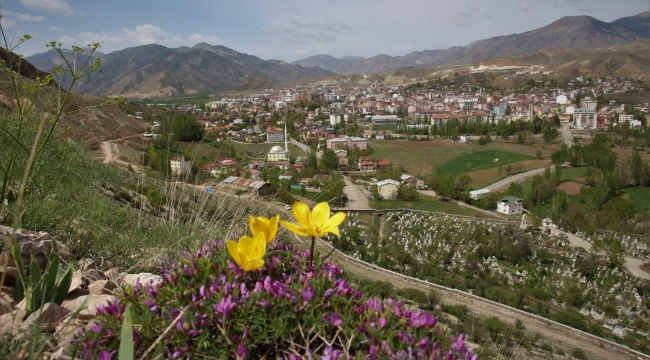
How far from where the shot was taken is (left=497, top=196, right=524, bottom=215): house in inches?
779

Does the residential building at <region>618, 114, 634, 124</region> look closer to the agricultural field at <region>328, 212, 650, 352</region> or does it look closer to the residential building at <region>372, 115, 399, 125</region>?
the residential building at <region>372, 115, 399, 125</region>

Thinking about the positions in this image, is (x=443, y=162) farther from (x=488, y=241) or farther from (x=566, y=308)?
(x=566, y=308)

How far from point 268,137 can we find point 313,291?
33930 millimetres

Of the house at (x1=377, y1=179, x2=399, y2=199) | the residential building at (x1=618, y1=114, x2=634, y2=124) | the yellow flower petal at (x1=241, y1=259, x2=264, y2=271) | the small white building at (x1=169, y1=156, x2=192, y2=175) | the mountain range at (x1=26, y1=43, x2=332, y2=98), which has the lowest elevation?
the house at (x1=377, y1=179, x2=399, y2=199)

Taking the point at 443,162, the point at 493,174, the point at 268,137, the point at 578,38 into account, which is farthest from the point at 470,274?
the point at 578,38

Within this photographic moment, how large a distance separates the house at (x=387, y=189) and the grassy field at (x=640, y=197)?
981cm

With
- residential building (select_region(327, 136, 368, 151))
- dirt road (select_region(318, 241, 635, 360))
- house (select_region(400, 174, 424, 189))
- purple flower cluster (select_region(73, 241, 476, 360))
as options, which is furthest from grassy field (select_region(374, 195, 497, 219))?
purple flower cluster (select_region(73, 241, 476, 360))

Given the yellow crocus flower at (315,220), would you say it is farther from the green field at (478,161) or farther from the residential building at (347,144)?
the residential building at (347,144)

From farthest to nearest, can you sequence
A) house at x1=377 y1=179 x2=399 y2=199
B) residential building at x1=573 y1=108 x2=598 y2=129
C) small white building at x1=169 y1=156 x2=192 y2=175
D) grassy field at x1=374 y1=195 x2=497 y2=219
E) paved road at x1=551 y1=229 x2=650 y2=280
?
residential building at x1=573 y1=108 x2=598 y2=129 → house at x1=377 y1=179 x2=399 y2=199 → grassy field at x1=374 y1=195 x2=497 y2=219 → paved road at x1=551 y1=229 x2=650 y2=280 → small white building at x1=169 y1=156 x2=192 y2=175

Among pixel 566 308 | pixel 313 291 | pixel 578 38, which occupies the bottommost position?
pixel 566 308

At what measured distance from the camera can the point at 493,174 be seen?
2562cm

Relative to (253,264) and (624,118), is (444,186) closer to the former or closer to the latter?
(253,264)

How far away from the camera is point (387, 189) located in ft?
71.8

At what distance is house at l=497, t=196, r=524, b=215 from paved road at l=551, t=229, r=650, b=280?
264 centimetres
